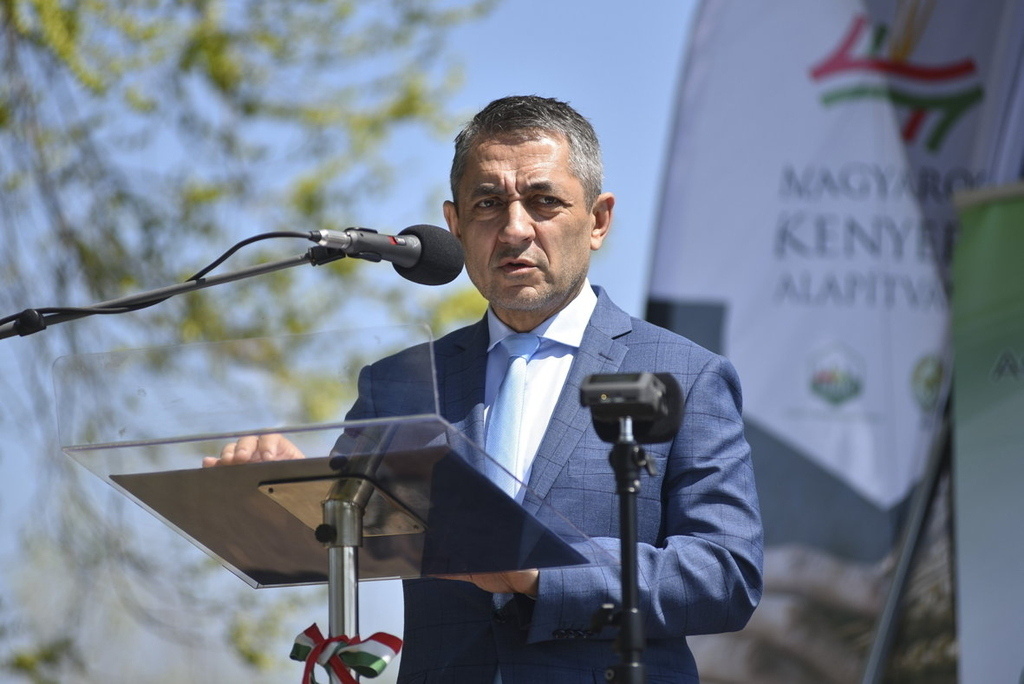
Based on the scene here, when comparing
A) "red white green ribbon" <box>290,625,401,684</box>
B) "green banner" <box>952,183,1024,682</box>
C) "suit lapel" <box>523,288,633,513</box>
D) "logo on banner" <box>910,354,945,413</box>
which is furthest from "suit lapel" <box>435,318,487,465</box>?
"logo on banner" <box>910,354,945,413</box>

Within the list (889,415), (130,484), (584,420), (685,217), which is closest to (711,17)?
(685,217)

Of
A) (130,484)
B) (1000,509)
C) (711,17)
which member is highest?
(711,17)

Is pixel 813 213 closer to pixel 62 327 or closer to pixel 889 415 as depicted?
pixel 889 415

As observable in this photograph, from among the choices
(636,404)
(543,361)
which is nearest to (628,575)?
(636,404)

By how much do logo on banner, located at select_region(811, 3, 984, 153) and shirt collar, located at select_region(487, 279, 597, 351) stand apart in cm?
326

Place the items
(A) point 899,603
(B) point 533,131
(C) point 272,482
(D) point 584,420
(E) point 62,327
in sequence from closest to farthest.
→ (C) point 272,482 < (D) point 584,420 < (B) point 533,131 < (A) point 899,603 < (E) point 62,327

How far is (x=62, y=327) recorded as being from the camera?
6.43m

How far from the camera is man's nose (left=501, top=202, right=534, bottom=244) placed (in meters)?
2.67

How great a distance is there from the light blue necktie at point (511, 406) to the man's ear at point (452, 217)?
275mm

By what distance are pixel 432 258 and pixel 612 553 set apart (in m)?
0.56

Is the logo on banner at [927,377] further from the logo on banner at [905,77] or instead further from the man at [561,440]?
the man at [561,440]

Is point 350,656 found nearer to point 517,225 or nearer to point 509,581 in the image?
point 509,581

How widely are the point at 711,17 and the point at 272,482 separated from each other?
13.9 ft

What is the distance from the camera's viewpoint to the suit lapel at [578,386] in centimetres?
243
